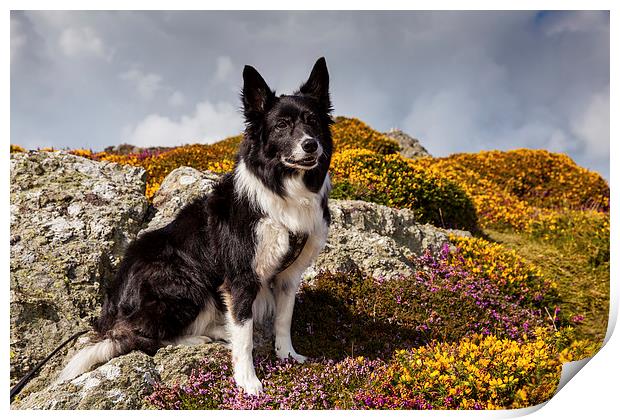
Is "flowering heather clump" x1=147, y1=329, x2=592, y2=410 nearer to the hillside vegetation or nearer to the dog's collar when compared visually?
the hillside vegetation

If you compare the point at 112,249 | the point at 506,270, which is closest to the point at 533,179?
the point at 506,270

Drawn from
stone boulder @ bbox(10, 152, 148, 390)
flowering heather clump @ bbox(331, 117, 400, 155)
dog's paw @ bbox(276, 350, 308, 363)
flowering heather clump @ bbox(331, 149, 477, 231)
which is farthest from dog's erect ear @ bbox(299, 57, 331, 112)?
flowering heather clump @ bbox(331, 117, 400, 155)

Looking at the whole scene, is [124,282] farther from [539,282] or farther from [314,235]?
[539,282]

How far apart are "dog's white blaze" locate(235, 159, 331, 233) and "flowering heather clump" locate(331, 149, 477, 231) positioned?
13.6 feet

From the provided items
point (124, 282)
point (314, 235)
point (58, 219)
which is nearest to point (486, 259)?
point (314, 235)

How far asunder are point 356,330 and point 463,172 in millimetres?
9454

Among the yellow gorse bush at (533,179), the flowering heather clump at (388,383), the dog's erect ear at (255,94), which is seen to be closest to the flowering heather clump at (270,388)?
the flowering heather clump at (388,383)

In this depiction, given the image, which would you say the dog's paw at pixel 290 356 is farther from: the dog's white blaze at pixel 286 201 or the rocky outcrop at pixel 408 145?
the rocky outcrop at pixel 408 145

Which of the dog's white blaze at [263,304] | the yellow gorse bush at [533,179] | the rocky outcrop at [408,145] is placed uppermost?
the rocky outcrop at [408,145]

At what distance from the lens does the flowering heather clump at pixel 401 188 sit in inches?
352

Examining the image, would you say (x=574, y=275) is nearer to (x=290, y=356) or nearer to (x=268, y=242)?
(x=290, y=356)

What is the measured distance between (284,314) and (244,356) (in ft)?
1.98

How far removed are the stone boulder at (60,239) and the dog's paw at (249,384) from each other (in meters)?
1.85

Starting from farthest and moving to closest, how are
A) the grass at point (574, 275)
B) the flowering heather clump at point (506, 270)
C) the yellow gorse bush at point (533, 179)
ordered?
the yellow gorse bush at point (533, 179), the grass at point (574, 275), the flowering heather clump at point (506, 270)
